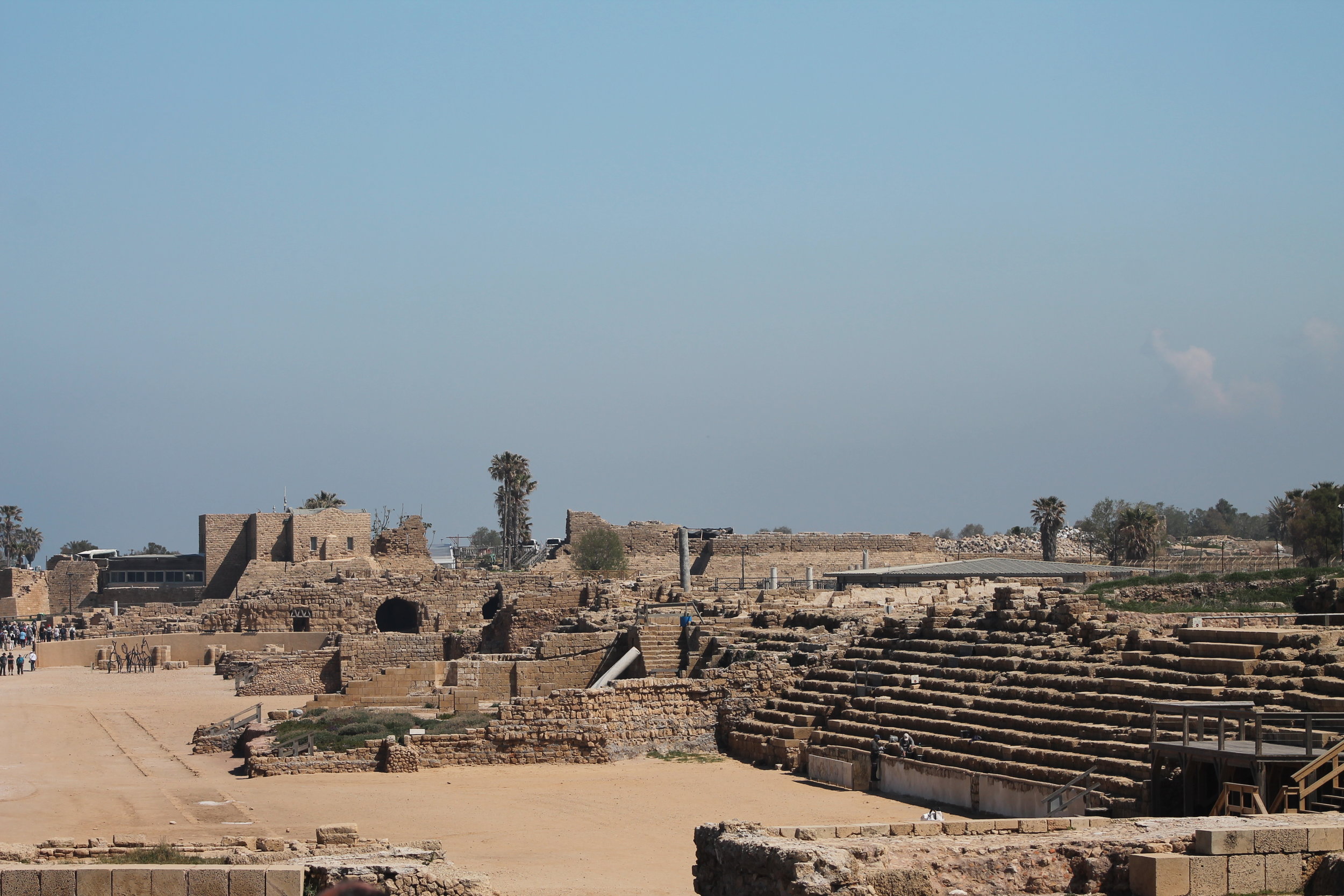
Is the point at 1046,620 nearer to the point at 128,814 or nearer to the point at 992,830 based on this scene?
the point at 992,830

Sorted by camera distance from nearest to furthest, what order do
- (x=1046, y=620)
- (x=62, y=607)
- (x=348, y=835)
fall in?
(x=348, y=835) → (x=1046, y=620) → (x=62, y=607)

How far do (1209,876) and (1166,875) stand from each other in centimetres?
28

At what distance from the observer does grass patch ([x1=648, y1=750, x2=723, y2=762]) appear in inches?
874

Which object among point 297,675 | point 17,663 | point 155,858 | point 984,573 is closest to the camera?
point 155,858

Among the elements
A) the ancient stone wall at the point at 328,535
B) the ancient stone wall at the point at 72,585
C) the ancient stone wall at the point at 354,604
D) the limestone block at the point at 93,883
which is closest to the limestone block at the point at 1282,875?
the limestone block at the point at 93,883

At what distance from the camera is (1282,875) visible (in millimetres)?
9594

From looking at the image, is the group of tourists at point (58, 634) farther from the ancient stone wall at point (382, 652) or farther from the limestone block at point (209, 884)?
the limestone block at point (209, 884)

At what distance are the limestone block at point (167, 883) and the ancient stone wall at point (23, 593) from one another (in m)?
43.8

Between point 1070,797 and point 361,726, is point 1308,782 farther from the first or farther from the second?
point 361,726

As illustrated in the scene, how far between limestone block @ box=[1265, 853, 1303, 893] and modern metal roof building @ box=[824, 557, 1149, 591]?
2598cm

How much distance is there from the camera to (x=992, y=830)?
1095 cm

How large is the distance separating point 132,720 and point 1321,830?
75.1 ft

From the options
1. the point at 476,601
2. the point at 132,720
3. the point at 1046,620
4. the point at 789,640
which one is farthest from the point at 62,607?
the point at 1046,620

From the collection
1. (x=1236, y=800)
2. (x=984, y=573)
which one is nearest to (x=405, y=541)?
(x=984, y=573)
